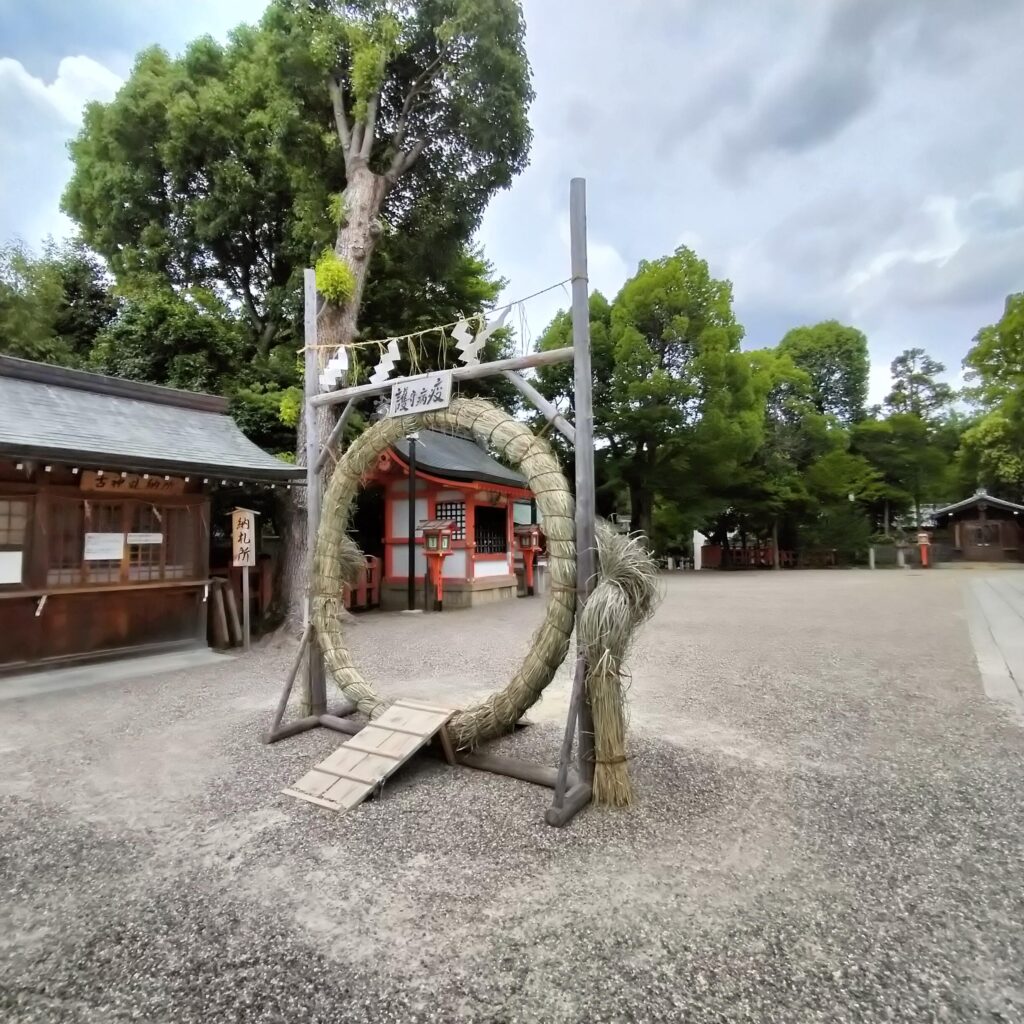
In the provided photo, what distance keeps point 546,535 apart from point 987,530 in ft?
105

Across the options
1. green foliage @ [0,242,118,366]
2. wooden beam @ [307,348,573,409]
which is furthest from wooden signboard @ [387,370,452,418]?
green foliage @ [0,242,118,366]

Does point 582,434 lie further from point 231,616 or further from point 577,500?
point 231,616

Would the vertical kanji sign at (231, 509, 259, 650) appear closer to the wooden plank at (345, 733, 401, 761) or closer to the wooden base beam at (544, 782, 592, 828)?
the wooden plank at (345, 733, 401, 761)

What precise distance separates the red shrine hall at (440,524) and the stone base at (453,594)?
0.02 metres

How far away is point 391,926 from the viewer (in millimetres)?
2197

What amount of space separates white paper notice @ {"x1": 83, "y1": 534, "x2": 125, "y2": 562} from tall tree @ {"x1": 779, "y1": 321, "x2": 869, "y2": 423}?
28786 mm

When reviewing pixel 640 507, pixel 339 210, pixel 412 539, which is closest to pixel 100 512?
pixel 412 539

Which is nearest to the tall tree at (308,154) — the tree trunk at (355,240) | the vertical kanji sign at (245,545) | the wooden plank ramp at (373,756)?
the tree trunk at (355,240)

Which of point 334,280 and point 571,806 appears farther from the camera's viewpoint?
point 334,280

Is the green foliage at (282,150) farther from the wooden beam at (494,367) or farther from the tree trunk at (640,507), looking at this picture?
the tree trunk at (640,507)

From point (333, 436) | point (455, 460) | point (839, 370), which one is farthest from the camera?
point (839, 370)

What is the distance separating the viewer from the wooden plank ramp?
10.6 feet

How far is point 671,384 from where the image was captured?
19.3 meters

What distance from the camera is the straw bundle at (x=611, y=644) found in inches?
121
